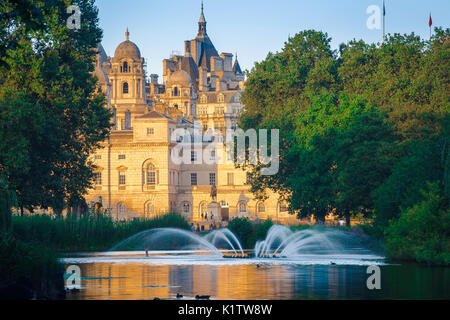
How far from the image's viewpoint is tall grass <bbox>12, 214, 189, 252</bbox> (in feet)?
128

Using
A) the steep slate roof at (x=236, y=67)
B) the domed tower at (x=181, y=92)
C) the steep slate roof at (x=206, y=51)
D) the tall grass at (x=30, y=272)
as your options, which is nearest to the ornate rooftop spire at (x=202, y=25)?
the steep slate roof at (x=206, y=51)

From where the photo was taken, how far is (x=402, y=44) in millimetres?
62062

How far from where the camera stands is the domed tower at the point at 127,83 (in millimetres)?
137875

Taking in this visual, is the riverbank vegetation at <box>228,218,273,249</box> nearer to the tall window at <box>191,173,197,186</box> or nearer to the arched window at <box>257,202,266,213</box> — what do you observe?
the arched window at <box>257,202,266,213</box>

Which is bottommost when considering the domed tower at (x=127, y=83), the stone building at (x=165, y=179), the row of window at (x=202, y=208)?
the row of window at (x=202, y=208)

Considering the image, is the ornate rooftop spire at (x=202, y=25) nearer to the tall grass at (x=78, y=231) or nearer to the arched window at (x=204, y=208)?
the arched window at (x=204, y=208)

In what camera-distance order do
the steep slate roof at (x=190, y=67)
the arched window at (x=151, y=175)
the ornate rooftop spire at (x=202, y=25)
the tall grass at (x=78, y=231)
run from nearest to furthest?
the tall grass at (x=78, y=231) < the arched window at (x=151, y=175) < the steep slate roof at (x=190, y=67) < the ornate rooftop spire at (x=202, y=25)

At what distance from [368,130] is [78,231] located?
16822 millimetres

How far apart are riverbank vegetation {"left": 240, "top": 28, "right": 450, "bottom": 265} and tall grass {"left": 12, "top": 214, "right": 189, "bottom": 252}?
12.1 meters

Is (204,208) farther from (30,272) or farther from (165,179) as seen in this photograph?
(30,272)

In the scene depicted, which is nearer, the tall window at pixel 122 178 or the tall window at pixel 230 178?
the tall window at pixel 122 178

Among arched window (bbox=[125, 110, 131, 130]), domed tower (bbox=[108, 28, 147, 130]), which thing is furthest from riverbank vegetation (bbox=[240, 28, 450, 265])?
domed tower (bbox=[108, 28, 147, 130])

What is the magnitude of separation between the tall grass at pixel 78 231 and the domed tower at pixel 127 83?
92.1m
